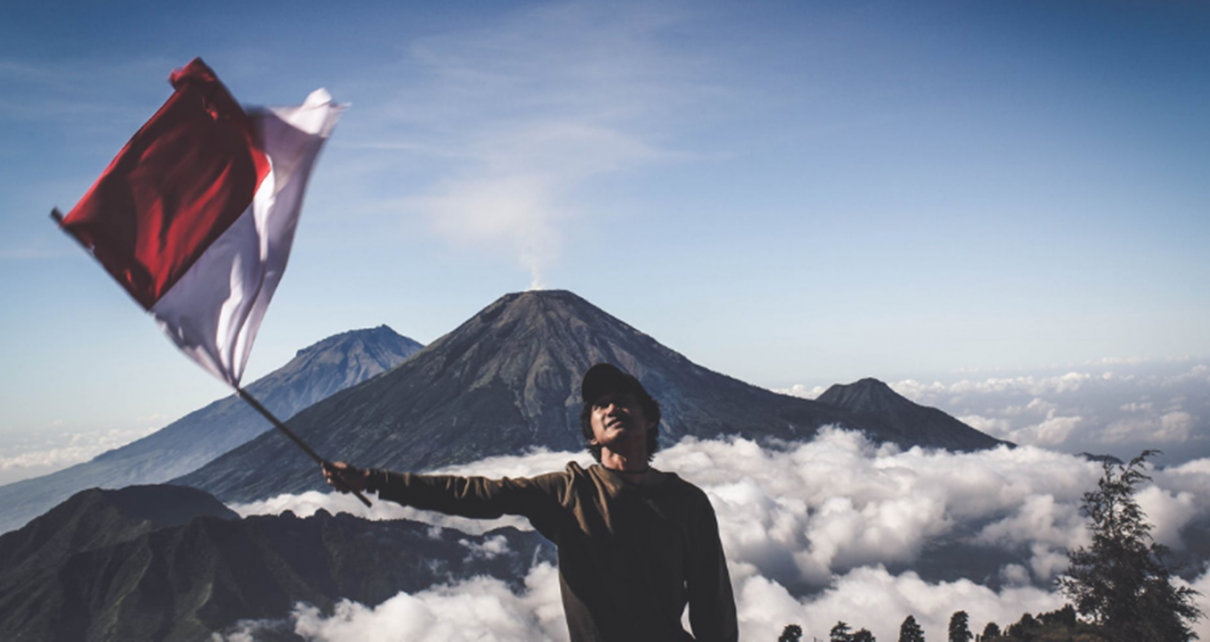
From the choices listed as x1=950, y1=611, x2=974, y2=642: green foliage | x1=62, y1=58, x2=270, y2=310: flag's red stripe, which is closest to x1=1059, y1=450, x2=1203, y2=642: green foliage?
x1=62, y1=58, x2=270, y2=310: flag's red stripe

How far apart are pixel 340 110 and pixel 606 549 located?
103 inches

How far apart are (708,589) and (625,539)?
456 millimetres

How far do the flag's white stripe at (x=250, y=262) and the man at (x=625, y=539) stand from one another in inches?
52.2

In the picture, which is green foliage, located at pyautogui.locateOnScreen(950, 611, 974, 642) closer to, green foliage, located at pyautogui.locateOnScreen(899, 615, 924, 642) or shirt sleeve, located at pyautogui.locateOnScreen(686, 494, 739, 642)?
green foliage, located at pyautogui.locateOnScreen(899, 615, 924, 642)

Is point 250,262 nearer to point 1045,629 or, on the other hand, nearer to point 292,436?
point 292,436

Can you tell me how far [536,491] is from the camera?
2.95 m

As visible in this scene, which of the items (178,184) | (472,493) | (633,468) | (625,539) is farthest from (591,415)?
(178,184)

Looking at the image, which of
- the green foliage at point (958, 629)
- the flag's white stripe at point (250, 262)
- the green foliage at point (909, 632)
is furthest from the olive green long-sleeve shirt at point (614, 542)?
the green foliage at point (958, 629)

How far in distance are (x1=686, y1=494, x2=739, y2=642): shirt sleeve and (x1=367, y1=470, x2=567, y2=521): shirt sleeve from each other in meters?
0.63

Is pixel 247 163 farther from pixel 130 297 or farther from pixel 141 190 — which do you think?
pixel 130 297

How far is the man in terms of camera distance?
291cm

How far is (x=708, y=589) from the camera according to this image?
10.2ft

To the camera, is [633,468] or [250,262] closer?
[633,468]

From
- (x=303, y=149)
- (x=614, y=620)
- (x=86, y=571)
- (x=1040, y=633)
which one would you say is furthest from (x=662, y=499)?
(x=86, y=571)
